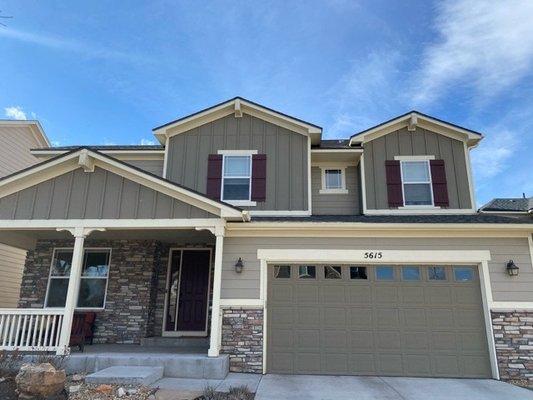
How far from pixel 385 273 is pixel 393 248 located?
579 millimetres

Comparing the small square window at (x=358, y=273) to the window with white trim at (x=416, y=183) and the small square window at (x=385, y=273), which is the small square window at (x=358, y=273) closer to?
the small square window at (x=385, y=273)

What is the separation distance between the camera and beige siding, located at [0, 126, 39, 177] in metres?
13.2

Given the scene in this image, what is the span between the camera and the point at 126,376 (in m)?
6.42

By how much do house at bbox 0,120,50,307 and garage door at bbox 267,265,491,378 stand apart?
957 centimetres

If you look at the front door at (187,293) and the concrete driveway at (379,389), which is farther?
the front door at (187,293)

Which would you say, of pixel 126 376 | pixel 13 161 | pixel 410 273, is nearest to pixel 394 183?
pixel 410 273

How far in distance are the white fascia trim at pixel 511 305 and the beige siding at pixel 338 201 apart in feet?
12.6

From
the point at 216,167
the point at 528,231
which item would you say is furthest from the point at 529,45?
the point at 216,167

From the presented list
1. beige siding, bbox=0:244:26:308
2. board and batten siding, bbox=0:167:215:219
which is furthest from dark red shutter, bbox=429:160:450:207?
beige siding, bbox=0:244:26:308

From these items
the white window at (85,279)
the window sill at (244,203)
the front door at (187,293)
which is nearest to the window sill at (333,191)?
the window sill at (244,203)

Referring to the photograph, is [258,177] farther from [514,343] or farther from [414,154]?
[514,343]

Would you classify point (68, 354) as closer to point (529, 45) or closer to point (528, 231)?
point (528, 231)

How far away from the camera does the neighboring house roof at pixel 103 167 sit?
26.2 ft

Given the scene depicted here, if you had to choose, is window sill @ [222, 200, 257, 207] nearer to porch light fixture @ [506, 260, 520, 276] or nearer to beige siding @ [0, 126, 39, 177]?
porch light fixture @ [506, 260, 520, 276]
